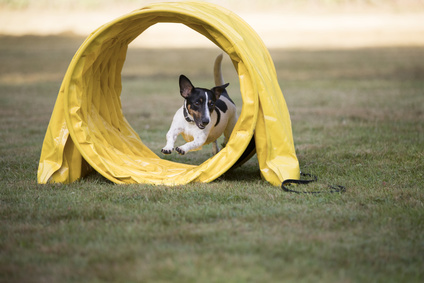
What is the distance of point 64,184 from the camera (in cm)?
508

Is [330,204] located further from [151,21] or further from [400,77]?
[400,77]

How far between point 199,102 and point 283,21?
3054cm

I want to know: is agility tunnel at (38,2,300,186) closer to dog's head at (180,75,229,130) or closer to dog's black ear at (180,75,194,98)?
dog's head at (180,75,229,130)

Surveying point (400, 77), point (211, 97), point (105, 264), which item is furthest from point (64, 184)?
point (400, 77)

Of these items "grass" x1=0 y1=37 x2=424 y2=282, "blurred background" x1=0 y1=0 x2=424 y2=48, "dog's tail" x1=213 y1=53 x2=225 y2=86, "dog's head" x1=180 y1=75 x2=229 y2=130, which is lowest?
"grass" x1=0 y1=37 x2=424 y2=282

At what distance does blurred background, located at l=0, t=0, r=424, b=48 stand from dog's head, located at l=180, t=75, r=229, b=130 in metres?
22.4

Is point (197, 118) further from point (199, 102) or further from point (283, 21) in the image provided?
point (283, 21)

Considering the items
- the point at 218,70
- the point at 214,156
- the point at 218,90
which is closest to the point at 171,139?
the point at 214,156

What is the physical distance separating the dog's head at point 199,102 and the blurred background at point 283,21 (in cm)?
2241

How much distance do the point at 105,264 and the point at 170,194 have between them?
63.2 inches

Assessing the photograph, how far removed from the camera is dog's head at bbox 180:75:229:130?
5.32 metres

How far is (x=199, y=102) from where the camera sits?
17.6 ft

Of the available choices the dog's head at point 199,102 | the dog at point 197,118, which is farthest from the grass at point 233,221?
the dog's head at point 199,102

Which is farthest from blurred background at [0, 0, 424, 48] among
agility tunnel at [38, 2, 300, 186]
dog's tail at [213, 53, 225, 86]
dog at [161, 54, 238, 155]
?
agility tunnel at [38, 2, 300, 186]
